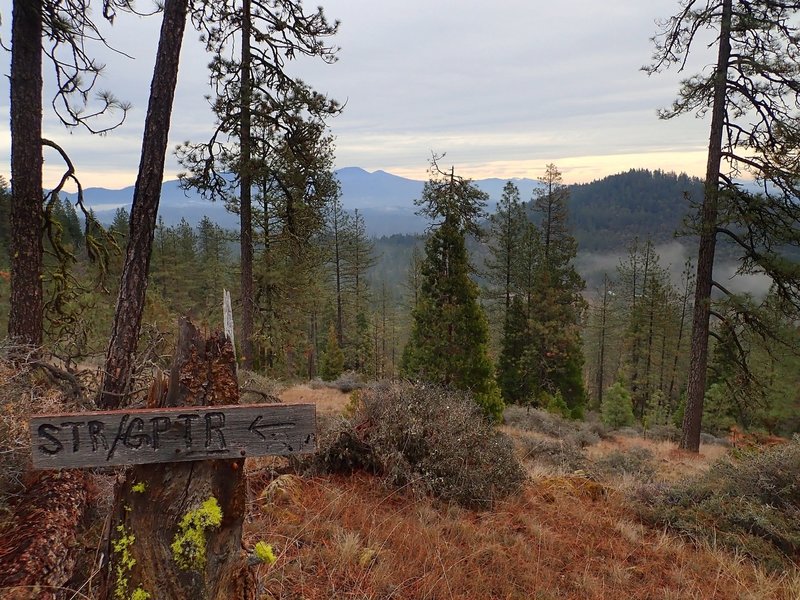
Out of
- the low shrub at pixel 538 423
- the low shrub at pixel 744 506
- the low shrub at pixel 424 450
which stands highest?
the low shrub at pixel 424 450

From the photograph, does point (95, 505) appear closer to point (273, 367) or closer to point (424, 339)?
point (424, 339)

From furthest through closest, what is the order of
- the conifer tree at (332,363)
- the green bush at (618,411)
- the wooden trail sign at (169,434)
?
1. the conifer tree at (332,363)
2. the green bush at (618,411)
3. the wooden trail sign at (169,434)

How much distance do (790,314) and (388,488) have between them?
10088 mm

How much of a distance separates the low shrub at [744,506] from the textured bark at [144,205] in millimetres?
5709

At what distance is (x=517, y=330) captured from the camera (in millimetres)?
25188

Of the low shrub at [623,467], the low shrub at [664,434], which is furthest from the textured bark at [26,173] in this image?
the low shrub at [664,434]

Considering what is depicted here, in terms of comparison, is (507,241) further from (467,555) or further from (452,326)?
(467,555)

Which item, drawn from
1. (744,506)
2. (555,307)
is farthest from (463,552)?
(555,307)

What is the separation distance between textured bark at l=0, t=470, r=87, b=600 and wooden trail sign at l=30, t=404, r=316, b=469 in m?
0.89

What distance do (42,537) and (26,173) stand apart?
4.16 metres

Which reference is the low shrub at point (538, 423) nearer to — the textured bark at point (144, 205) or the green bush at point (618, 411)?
the green bush at point (618, 411)

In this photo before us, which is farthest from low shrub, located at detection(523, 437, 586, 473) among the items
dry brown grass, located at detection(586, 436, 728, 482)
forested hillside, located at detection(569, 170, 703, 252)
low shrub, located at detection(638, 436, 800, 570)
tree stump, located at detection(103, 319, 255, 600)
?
forested hillside, located at detection(569, 170, 703, 252)

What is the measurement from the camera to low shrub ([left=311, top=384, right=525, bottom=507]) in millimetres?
4785

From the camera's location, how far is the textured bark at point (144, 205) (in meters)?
4.52
